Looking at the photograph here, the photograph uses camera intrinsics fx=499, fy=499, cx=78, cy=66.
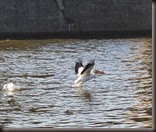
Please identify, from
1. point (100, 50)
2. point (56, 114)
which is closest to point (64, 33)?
point (100, 50)

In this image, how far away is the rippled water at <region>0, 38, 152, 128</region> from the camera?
11164 millimetres

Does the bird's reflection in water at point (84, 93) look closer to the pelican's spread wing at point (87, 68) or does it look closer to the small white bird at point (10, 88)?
the pelican's spread wing at point (87, 68)

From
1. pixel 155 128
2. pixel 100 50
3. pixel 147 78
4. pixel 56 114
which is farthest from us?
pixel 100 50

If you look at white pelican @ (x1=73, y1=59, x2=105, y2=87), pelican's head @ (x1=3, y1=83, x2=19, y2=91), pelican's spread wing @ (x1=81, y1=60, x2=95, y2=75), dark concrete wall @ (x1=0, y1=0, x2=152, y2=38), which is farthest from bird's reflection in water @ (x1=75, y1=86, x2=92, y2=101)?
dark concrete wall @ (x1=0, y1=0, x2=152, y2=38)

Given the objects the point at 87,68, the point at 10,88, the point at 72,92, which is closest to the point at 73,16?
the point at 10,88

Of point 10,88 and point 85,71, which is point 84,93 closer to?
point 85,71

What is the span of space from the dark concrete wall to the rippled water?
14.0 meters

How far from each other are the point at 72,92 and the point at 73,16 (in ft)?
101

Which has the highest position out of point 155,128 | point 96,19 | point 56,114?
point 96,19

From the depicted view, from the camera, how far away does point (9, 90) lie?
54.3ft

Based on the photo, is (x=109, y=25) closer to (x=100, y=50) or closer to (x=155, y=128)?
(x=100, y=50)

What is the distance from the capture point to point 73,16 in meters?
46.3

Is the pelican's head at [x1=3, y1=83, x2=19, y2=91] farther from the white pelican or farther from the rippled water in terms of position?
the white pelican

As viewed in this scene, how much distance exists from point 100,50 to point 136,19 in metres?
15.1
